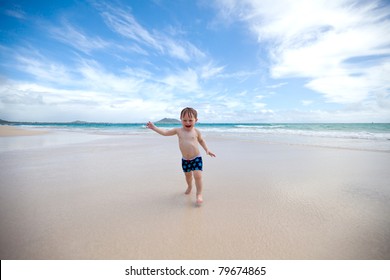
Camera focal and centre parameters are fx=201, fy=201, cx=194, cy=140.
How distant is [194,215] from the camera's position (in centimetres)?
222

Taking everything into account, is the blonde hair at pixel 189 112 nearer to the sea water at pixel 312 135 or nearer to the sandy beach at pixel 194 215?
the sandy beach at pixel 194 215

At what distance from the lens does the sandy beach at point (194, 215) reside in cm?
163

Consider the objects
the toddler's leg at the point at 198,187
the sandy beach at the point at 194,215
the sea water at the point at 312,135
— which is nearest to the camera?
the sandy beach at the point at 194,215

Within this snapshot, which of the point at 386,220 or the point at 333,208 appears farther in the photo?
the point at 333,208

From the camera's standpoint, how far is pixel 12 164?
4.56 metres

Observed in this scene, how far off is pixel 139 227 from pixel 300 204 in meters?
1.92

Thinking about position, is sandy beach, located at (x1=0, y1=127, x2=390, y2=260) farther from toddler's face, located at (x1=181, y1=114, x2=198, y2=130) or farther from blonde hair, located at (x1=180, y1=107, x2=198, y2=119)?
blonde hair, located at (x1=180, y1=107, x2=198, y2=119)

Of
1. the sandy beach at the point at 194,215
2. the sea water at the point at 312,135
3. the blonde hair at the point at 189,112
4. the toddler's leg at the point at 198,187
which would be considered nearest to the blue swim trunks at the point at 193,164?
the toddler's leg at the point at 198,187

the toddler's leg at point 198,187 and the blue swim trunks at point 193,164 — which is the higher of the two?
the blue swim trunks at point 193,164

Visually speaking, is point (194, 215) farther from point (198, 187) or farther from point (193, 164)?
point (193, 164)

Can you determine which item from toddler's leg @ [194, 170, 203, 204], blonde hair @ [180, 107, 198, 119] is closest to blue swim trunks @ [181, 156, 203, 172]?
toddler's leg @ [194, 170, 203, 204]

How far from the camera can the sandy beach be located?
163 cm

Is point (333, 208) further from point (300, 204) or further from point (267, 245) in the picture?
point (267, 245)
